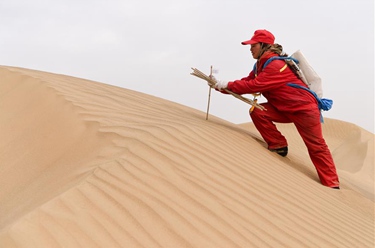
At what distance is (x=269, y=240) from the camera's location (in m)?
3.24

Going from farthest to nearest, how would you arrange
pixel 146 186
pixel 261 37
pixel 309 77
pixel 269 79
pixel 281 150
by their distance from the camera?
1. pixel 281 150
2. pixel 309 77
3. pixel 261 37
4. pixel 269 79
5. pixel 146 186

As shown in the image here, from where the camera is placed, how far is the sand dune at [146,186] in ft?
9.62

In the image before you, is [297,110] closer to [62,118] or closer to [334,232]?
[334,232]

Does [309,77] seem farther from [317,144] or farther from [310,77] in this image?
[317,144]

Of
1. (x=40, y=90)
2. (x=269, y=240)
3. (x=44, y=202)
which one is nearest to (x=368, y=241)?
(x=269, y=240)

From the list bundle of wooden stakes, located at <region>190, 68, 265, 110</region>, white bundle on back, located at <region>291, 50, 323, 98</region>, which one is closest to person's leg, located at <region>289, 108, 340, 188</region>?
white bundle on back, located at <region>291, 50, 323, 98</region>

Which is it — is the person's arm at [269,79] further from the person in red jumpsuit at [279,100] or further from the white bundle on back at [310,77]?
the white bundle on back at [310,77]

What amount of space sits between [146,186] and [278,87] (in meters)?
2.47

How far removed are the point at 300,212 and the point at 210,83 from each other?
207 cm

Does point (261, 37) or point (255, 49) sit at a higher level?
point (261, 37)

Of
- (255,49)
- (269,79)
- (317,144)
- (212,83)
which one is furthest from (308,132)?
(212,83)

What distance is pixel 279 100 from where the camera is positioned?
5379mm

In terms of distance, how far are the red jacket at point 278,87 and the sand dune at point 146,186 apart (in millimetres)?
548

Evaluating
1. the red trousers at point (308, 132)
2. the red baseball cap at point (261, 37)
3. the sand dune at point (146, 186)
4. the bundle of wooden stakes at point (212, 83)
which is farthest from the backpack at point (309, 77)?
the sand dune at point (146, 186)
